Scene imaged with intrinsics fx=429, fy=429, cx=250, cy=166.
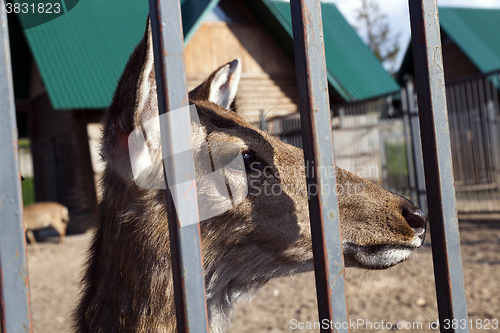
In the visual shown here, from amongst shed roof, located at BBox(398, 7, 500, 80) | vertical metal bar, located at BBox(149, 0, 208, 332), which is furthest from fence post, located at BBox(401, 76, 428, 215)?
shed roof, located at BBox(398, 7, 500, 80)

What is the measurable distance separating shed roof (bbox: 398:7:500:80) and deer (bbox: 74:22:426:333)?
1927 cm

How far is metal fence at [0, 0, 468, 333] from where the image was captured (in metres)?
1.10

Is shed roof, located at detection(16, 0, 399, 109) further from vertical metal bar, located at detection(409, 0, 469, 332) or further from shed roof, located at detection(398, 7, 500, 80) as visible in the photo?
shed roof, located at detection(398, 7, 500, 80)

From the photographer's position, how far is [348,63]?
13.4 metres

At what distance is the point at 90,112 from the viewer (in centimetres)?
1285

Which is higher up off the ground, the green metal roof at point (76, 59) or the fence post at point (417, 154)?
the green metal roof at point (76, 59)

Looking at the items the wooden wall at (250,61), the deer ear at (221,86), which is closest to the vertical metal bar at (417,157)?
the wooden wall at (250,61)

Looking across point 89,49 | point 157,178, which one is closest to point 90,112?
point 89,49

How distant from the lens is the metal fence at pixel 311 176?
3.60ft

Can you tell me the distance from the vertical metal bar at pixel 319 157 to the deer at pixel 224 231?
1.83 ft

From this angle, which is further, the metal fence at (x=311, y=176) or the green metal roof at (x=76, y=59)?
the green metal roof at (x=76, y=59)

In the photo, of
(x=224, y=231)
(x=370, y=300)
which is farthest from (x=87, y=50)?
(x=224, y=231)

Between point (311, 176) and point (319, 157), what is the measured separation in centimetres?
6

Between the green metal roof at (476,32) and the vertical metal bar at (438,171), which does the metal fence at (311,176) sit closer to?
the vertical metal bar at (438,171)
